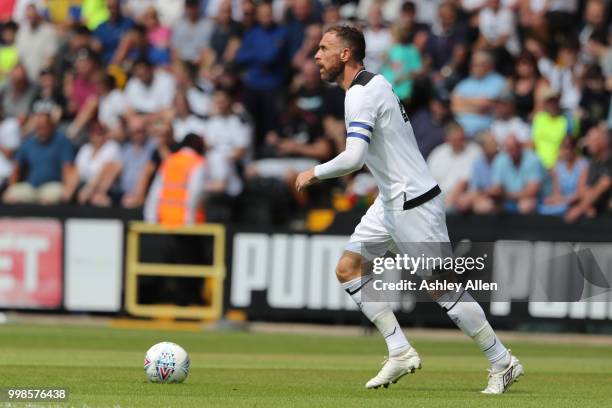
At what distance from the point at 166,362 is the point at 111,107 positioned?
39.2 ft

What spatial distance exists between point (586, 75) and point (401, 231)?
10.1 metres

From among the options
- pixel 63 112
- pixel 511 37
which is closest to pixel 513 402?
pixel 511 37

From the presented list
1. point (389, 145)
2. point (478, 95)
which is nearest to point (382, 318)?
point (389, 145)

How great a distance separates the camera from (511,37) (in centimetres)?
2120

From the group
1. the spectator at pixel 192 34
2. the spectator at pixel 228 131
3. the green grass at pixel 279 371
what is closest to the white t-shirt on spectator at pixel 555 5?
the spectator at pixel 228 131

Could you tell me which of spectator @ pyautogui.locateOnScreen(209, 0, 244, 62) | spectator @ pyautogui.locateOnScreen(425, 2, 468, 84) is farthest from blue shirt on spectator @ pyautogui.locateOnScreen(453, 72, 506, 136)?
spectator @ pyautogui.locateOnScreen(209, 0, 244, 62)

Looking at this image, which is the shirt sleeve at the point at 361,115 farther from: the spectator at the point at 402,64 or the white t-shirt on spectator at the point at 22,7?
the white t-shirt on spectator at the point at 22,7

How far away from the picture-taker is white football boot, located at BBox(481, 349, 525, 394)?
10.4 meters

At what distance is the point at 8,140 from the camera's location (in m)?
22.4

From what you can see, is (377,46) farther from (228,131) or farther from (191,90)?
(191,90)

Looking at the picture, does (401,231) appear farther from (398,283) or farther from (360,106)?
(398,283)

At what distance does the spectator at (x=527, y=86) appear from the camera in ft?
66.3

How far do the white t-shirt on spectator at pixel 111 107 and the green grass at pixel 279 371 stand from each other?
4.47m

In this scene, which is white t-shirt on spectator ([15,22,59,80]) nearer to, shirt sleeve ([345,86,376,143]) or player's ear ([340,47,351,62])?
player's ear ([340,47,351,62])
